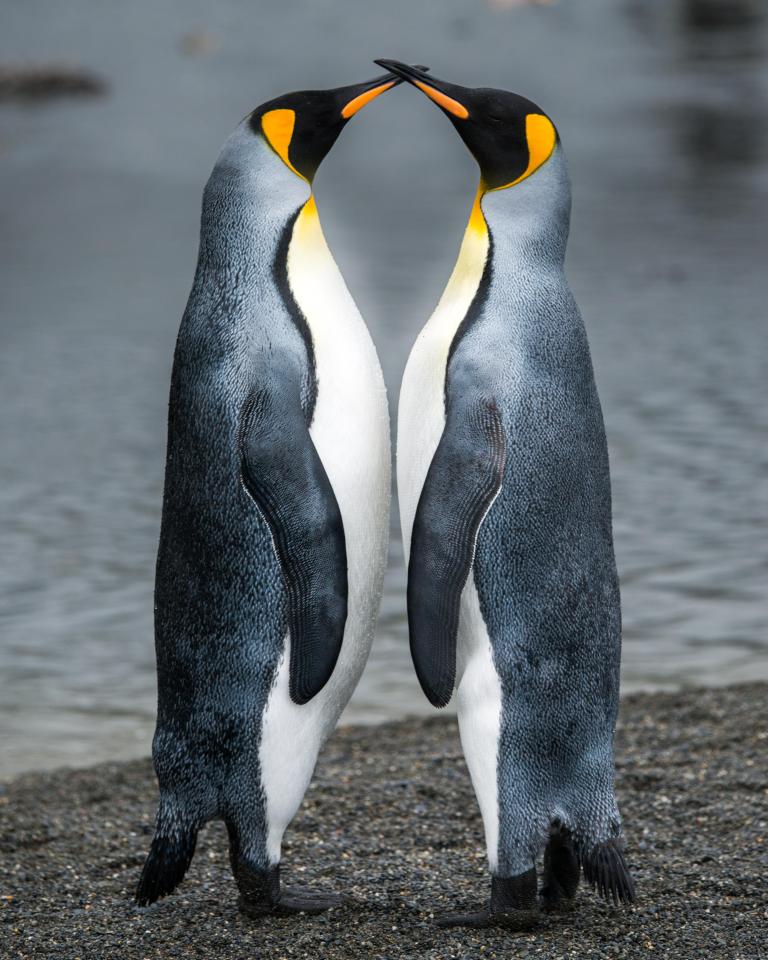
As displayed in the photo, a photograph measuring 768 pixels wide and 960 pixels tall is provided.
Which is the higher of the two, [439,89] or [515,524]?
[439,89]

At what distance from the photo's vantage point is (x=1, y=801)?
168 inches

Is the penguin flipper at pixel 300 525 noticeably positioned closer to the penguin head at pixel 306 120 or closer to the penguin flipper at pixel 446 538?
the penguin flipper at pixel 446 538

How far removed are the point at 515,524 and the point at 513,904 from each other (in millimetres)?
713

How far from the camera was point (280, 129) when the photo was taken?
301cm

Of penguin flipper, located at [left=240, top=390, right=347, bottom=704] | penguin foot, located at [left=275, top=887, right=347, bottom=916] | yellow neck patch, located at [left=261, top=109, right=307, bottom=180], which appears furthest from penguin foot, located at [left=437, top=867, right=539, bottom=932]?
yellow neck patch, located at [left=261, top=109, right=307, bottom=180]

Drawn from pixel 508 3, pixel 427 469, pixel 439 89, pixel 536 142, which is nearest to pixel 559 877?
pixel 427 469

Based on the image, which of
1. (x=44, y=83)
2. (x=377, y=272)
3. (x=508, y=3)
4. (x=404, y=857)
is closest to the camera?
(x=404, y=857)

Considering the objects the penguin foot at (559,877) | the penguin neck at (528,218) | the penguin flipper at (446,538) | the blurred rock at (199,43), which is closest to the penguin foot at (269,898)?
the penguin foot at (559,877)

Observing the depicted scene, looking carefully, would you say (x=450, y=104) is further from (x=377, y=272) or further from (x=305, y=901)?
(x=377, y=272)

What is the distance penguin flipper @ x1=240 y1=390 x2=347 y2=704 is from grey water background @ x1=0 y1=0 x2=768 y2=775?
212 centimetres

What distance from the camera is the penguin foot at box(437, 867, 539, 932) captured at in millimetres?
2943

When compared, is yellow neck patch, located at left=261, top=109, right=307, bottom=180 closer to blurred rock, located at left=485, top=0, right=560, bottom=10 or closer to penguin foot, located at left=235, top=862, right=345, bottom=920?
penguin foot, located at left=235, top=862, right=345, bottom=920

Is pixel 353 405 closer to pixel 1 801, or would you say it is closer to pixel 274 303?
pixel 274 303

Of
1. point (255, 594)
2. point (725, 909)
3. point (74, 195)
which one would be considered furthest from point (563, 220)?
point (74, 195)
